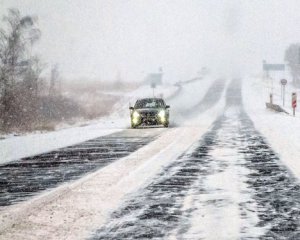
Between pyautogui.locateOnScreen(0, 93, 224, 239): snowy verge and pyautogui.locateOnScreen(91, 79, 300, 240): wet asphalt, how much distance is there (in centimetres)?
20

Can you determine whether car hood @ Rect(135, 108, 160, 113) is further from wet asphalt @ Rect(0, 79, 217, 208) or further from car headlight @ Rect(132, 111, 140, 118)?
wet asphalt @ Rect(0, 79, 217, 208)

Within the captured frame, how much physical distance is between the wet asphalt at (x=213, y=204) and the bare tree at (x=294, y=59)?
119794 millimetres

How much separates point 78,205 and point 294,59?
127m

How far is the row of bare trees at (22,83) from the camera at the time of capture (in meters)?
32.6

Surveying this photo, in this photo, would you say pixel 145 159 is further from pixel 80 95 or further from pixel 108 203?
pixel 80 95

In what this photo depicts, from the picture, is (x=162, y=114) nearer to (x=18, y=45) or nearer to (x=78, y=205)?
(x=78, y=205)

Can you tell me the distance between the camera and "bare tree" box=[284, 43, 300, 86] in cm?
12369

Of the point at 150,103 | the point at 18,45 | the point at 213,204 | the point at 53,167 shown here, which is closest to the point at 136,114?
the point at 150,103

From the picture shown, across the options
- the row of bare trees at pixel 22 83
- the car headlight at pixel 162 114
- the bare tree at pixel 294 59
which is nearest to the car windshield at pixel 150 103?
the car headlight at pixel 162 114

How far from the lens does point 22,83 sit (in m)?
39.3

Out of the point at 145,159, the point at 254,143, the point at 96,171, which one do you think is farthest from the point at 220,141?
the point at 96,171

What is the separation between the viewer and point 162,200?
19.9 ft

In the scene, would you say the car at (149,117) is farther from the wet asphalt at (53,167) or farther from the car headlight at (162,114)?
the wet asphalt at (53,167)

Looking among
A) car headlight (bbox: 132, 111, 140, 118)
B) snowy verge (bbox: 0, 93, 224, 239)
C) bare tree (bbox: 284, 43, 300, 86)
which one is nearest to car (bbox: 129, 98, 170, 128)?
car headlight (bbox: 132, 111, 140, 118)
